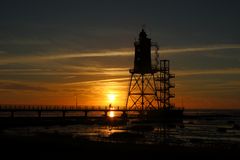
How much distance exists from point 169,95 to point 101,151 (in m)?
61.0

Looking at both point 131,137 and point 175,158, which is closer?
point 175,158

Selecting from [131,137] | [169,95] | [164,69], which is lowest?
[131,137]

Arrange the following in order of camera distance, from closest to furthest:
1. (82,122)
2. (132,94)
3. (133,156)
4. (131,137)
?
(133,156) → (131,137) → (82,122) → (132,94)

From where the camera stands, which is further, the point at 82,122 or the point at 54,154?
the point at 82,122

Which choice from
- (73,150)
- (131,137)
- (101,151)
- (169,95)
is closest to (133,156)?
(101,151)

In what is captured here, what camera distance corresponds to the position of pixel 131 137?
134ft

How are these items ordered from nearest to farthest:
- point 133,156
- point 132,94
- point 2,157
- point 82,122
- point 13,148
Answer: point 2,157 → point 133,156 → point 13,148 → point 82,122 → point 132,94

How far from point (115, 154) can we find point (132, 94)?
184 ft

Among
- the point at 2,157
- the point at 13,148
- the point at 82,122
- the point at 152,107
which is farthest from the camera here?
the point at 152,107

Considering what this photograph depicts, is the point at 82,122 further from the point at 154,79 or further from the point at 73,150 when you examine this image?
the point at 73,150

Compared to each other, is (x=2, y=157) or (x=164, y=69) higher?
(x=164, y=69)

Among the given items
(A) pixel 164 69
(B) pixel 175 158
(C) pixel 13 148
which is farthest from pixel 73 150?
(A) pixel 164 69

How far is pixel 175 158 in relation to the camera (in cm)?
2195

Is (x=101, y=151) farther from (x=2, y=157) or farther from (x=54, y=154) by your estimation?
(x=2, y=157)
